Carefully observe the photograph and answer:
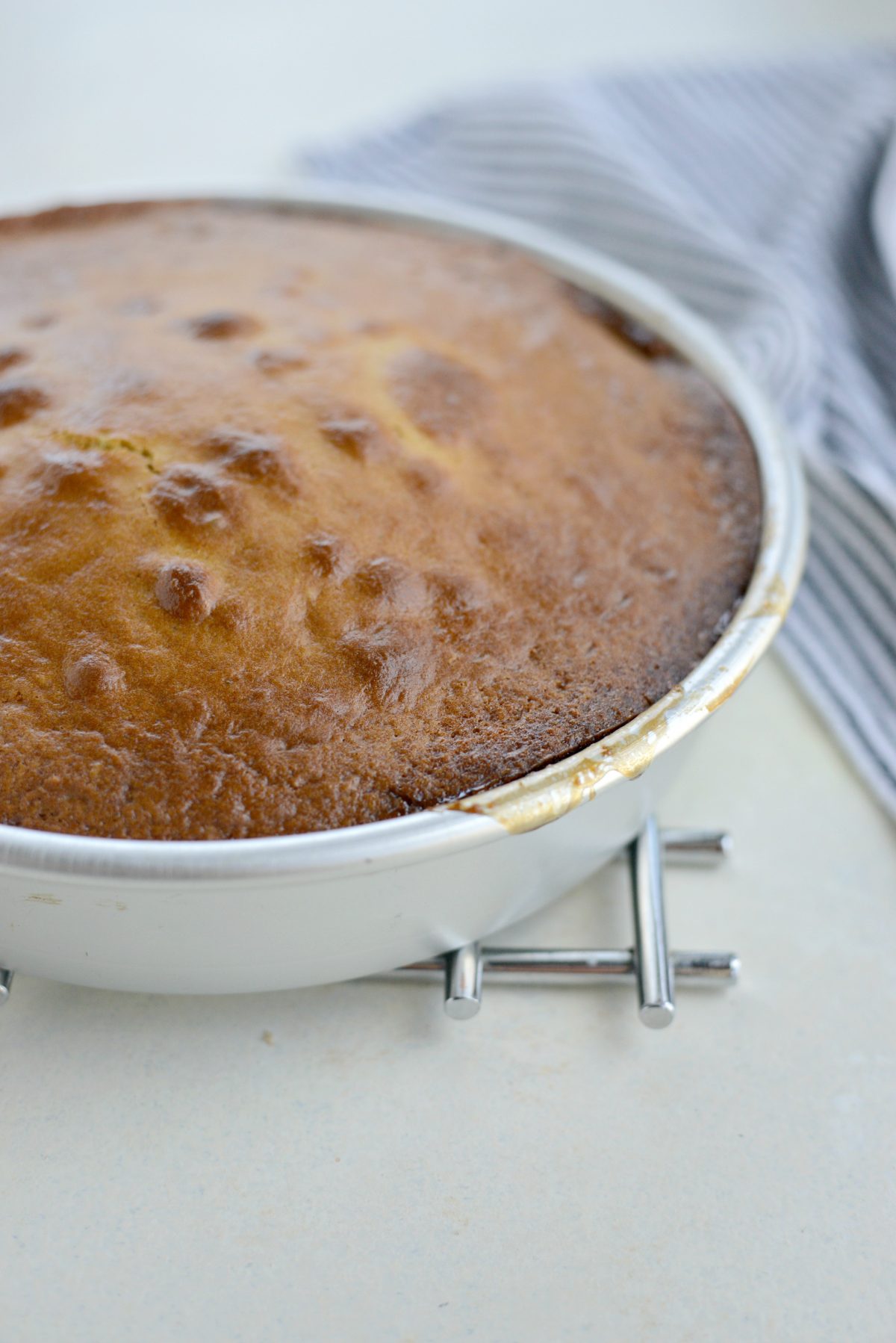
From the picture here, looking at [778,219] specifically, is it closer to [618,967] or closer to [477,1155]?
[618,967]

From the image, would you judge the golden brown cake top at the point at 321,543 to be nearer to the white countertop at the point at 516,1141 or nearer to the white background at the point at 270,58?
the white countertop at the point at 516,1141

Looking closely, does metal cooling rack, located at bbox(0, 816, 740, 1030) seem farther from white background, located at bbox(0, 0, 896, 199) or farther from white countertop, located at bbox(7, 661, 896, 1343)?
white background, located at bbox(0, 0, 896, 199)

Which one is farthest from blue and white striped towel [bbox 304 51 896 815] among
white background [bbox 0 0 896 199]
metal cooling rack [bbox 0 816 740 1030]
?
metal cooling rack [bbox 0 816 740 1030]

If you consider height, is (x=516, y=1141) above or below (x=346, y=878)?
below

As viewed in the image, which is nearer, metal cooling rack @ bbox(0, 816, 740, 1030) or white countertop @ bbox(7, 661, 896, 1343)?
white countertop @ bbox(7, 661, 896, 1343)

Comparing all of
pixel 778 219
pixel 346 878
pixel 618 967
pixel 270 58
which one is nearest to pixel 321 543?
pixel 346 878

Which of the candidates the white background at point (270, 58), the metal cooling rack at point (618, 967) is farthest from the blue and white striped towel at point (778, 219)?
the metal cooling rack at point (618, 967)
